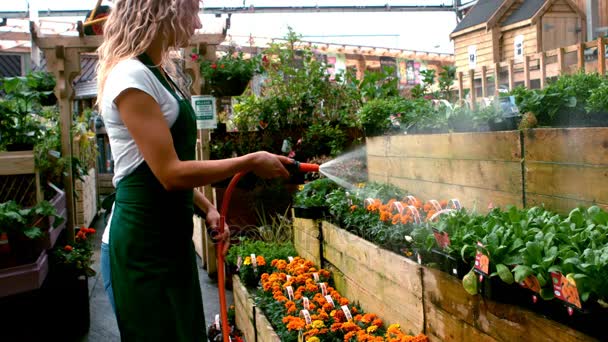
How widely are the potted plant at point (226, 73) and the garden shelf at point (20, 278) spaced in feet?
8.36

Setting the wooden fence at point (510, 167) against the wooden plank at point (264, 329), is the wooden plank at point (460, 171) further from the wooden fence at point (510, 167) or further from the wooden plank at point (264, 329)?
the wooden plank at point (264, 329)

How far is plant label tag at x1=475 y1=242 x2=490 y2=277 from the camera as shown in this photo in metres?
1.89

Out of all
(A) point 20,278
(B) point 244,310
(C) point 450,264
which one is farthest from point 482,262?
Answer: (A) point 20,278

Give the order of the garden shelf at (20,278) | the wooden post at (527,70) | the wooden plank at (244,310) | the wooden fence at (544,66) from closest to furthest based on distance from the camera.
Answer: the wooden plank at (244,310)
the garden shelf at (20,278)
the wooden fence at (544,66)
the wooden post at (527,70)

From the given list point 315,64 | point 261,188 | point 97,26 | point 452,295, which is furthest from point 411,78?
point 452,295

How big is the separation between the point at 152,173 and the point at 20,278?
8.79 ft

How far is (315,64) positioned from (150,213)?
18.1 feet

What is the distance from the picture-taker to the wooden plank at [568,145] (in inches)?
96.0

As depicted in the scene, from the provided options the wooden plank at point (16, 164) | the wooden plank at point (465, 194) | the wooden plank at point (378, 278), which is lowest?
the wooden plank at point (378, 278)

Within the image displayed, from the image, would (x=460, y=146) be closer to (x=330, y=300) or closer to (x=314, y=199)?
(x=330, y=300)

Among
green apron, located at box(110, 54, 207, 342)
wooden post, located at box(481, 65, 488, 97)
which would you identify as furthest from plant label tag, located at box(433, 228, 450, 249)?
wooden post, located at box(481, 65, 488, 97)

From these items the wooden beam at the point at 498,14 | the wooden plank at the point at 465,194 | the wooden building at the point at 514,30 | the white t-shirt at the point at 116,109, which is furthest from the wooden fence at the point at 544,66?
the white t-shirt at the point at 116,109

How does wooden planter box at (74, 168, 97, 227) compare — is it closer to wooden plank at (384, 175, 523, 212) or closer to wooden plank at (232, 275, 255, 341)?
wooden plank at (232, 275, 255, 341)

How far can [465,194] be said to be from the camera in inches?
132
